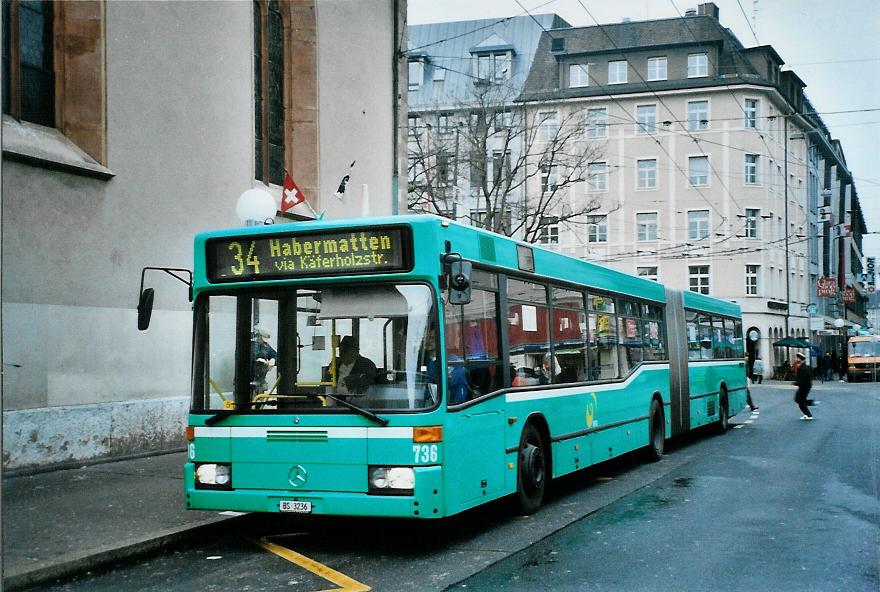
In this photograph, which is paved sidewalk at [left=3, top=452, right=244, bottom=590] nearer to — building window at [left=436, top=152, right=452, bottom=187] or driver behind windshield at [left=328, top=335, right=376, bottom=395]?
driver behind windshield at [left=328, top=335, right=376, bottom=395]

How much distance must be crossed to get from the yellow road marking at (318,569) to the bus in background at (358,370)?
0.41m

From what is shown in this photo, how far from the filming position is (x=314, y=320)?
27.7 feet

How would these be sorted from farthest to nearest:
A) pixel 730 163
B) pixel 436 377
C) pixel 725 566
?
pixel 730 163
pixel 436 377
pixel 725 566

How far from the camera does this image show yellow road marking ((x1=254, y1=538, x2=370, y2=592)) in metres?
7.09

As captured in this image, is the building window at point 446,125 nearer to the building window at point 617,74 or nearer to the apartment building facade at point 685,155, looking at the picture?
the apartment building facade at point 685,155

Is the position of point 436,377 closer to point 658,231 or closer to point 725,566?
point 725,566

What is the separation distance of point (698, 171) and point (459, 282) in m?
54.1

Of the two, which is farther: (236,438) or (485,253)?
(485,253)

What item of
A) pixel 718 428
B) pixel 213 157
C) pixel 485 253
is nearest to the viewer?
pixel 485 253

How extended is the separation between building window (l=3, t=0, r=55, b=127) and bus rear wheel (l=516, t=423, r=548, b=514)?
26.1 feet

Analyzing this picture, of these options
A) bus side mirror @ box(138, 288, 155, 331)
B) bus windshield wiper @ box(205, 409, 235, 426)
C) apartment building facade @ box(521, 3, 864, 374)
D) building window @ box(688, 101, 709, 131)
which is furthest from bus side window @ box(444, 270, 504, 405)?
building window @ box(688, 101, 709, 131)

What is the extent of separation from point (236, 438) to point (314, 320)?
117 cm

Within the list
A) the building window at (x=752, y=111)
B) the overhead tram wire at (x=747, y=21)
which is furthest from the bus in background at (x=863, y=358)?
the overhead tram wire at (x=747, y=21)

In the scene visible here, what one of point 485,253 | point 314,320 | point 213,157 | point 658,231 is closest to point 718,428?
point 213,157
